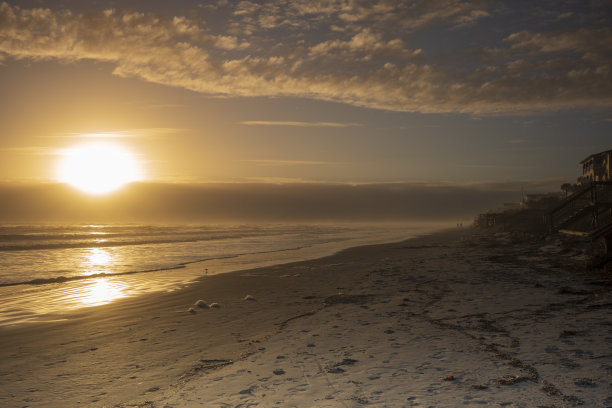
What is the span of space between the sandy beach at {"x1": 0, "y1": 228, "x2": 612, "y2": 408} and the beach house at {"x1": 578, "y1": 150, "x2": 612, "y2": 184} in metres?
41.1

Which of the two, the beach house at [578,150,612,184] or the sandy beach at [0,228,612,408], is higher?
the beach house at [578,150,612,184]

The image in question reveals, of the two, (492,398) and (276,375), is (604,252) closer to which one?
(492,398)

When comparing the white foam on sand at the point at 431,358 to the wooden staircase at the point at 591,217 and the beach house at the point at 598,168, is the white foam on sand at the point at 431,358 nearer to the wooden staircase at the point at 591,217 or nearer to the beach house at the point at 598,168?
the wooden staircase at the point at 591,217

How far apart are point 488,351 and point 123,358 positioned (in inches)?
239

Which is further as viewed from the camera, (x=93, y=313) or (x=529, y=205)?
(x=529, y=205)

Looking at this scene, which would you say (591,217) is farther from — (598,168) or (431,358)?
(431,358)

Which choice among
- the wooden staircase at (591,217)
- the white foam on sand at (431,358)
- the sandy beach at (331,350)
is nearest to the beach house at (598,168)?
the wooden staircase at (591,217)

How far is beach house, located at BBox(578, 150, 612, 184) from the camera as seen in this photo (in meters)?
46.7

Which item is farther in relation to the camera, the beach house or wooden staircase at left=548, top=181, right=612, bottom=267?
the beach house

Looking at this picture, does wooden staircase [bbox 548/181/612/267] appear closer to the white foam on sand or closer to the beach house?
the white foam on sand

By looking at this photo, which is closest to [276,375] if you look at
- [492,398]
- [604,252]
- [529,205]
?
[492,398]

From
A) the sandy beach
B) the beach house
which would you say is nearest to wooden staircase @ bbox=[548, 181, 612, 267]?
the sandy beach

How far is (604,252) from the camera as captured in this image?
15.1m

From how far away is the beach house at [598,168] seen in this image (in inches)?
1838
